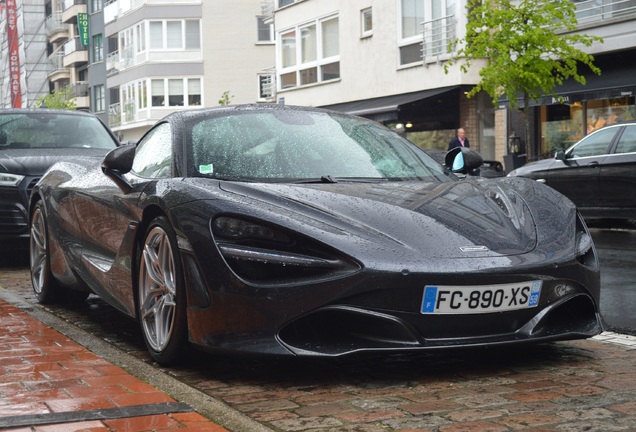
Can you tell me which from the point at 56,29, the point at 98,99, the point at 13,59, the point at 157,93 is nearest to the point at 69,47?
the point at 56,29

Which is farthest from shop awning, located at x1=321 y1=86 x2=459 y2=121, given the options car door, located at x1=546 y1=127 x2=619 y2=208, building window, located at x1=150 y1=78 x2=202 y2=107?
building window, located at x1=150 y1=78 x2=202 y2=107

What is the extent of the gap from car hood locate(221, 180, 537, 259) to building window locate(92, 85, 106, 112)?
68.0m

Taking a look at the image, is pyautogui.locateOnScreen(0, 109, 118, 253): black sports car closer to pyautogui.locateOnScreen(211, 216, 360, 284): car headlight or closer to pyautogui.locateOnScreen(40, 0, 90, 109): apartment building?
pyautogui.locateOnScreen(211, 216, 360, 284): car headlight

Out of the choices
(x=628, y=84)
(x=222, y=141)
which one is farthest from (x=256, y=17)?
(x=222, y=141)

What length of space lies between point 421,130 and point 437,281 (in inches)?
1169

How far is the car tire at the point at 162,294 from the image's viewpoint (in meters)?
5.03

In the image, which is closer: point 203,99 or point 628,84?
point 628,84

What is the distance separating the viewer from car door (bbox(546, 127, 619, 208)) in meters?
15.3

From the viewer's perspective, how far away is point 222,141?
5.68 m

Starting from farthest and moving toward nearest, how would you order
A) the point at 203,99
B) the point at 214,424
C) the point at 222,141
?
the point at 203,99, the point at 222,141, the point at 214,424

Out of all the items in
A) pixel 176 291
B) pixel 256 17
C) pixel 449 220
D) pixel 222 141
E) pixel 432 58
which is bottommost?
pixel 176 291

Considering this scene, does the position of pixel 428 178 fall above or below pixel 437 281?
above

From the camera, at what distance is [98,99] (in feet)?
238

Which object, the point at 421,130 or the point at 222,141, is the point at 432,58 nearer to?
the point at 421,130
